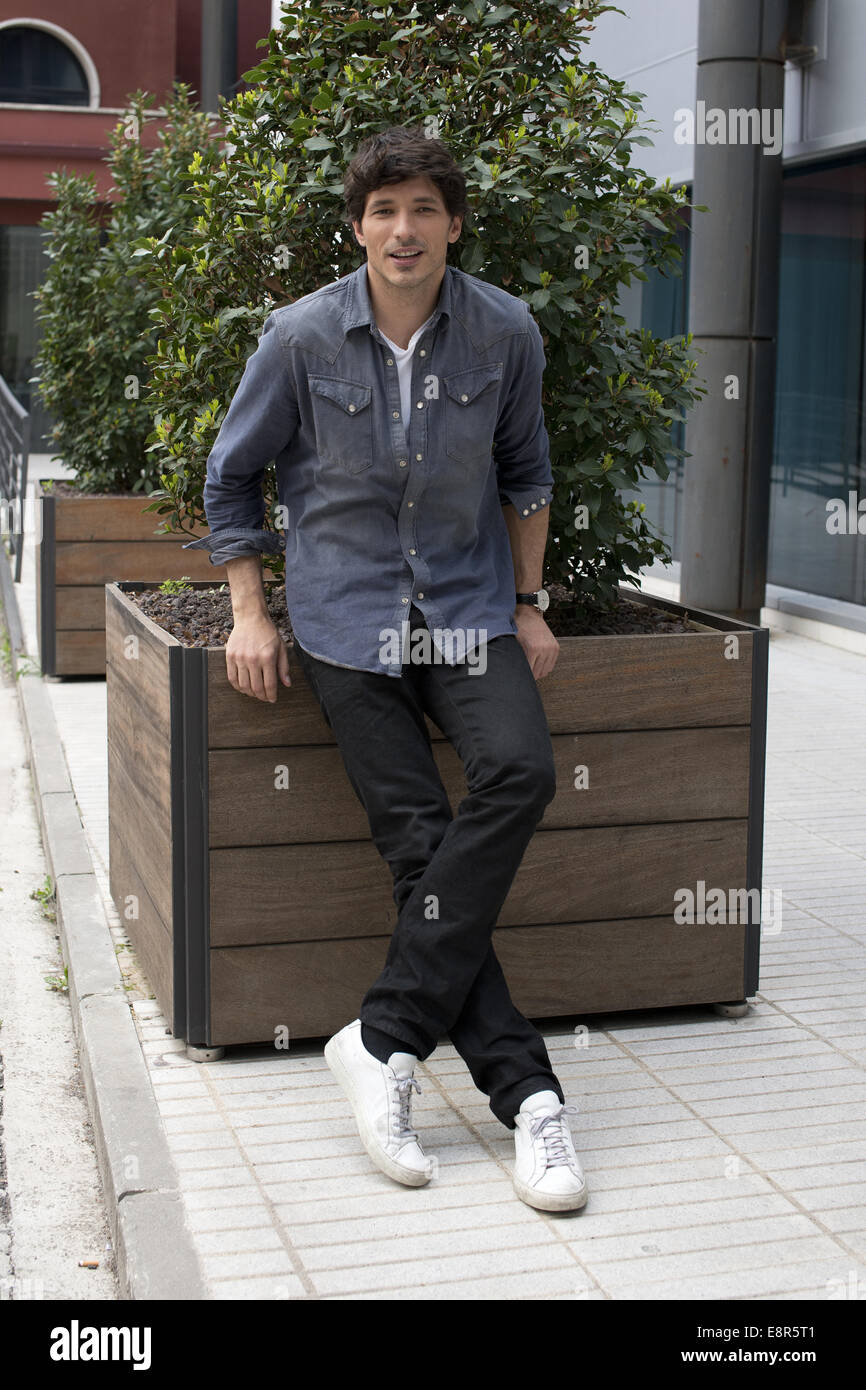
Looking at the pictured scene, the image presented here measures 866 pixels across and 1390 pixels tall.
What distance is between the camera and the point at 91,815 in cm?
606

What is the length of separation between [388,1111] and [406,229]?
5.71ft

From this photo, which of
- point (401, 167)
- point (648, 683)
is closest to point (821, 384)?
point (648, 683)

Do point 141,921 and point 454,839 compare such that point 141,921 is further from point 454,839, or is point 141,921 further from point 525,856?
point 454,839

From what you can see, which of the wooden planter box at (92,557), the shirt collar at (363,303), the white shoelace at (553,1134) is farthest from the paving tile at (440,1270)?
the wooden planter box at (92,557)

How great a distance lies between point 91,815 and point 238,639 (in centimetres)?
265

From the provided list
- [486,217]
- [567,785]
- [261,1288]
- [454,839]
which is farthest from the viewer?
[486,217]

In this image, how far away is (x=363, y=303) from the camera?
3.49 meters

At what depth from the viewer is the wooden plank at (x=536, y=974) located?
3.78 m

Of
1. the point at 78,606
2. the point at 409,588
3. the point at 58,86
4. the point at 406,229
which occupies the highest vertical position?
the point at 58,86

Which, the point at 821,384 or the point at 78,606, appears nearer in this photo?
the point at 78,606

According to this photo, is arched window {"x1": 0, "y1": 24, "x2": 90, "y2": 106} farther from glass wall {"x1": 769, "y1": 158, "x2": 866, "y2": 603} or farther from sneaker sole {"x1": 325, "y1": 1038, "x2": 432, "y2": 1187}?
sneaker sole {"x1": 325, "y1": 1038, "x2": 432, "y2": 1187}

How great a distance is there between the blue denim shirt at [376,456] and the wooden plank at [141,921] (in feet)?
2.89

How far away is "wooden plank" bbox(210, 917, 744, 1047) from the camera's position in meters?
3.78
